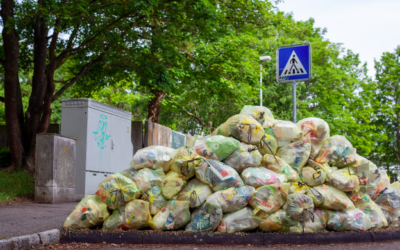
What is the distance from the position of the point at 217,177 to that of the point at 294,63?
331cm

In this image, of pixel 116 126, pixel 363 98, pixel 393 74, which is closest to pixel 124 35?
pixel 116 126

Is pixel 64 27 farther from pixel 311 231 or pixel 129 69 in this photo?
pixel 311 231

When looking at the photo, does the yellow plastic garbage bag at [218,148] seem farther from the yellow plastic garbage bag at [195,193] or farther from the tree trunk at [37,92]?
the tree trunk at [37,92]

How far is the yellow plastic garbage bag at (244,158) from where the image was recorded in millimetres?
5496

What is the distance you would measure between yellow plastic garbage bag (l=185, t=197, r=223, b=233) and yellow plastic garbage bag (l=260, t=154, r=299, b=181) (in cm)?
103

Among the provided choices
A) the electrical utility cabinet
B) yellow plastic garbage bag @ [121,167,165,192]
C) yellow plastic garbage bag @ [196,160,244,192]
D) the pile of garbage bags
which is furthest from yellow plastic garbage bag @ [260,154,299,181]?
the electrical utility cabinet

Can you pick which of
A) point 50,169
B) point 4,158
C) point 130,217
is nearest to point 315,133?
point 130,217

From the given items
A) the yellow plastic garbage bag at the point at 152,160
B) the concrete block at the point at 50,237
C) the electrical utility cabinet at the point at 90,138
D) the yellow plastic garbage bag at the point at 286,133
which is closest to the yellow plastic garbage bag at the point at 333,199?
the yellow plastic garbage bag at the point at 286,133

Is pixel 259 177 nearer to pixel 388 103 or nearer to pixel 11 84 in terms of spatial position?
pixel 11 84

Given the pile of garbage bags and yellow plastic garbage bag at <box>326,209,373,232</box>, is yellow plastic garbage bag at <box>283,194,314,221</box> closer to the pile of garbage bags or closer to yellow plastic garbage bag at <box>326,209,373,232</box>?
the pile of garbage bags

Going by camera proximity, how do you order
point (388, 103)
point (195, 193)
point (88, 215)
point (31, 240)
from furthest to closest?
point (388, 103), point (195, 193), point (88, 215), point (31, 240)

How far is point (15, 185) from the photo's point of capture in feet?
30.4

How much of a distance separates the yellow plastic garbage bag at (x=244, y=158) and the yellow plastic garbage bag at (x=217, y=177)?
192mm

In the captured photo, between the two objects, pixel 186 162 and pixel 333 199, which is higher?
pixel 186 162
